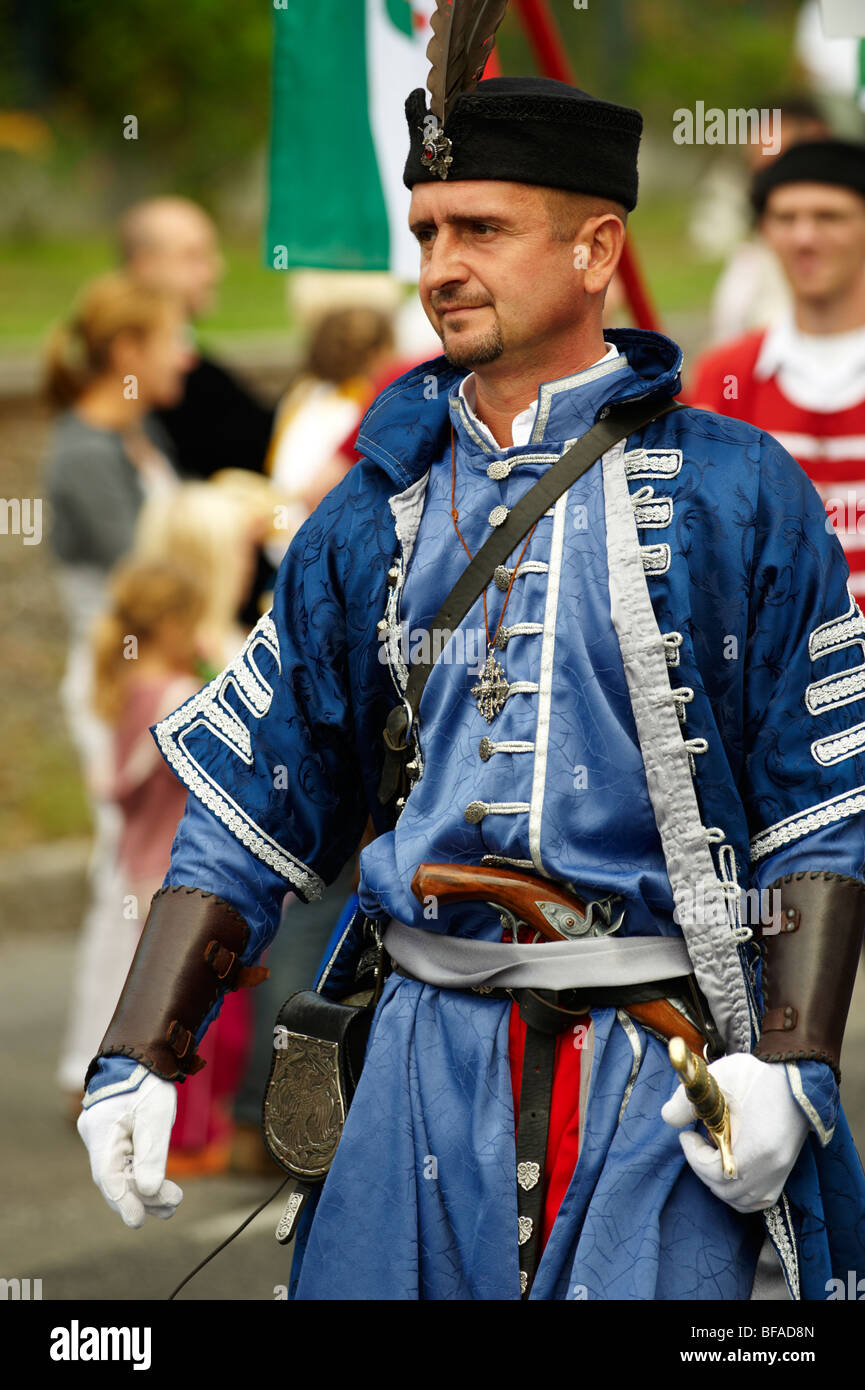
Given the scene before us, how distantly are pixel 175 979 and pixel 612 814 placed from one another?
1.99ft

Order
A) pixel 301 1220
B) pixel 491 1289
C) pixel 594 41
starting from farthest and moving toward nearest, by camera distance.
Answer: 1. pixel 594 41
2. pixel 301 1220
3. pixel 491 1289

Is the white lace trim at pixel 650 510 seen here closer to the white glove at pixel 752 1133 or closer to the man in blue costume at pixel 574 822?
the man in blue costume at pixel 574 822

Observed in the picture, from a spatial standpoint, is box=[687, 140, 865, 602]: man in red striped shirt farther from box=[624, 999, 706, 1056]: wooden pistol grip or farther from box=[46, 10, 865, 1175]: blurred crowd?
box=[624, 999, 706, 1056]: wooden pistol grip

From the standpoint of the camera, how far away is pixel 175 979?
2.77 m

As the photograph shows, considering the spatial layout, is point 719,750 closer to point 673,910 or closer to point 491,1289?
point 673,910

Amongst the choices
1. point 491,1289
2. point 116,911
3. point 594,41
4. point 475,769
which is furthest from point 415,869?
point 594,41

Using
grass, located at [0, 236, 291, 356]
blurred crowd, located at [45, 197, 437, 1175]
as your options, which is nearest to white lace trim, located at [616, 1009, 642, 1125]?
blurred crowd, located at [45, 197, 437, 1175]

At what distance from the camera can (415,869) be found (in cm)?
276

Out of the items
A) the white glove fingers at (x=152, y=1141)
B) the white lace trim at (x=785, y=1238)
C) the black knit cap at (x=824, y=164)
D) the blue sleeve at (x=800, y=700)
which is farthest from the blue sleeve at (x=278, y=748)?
the black knit cap at (x=824, y=164)

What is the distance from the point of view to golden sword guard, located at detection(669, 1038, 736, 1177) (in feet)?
7.77

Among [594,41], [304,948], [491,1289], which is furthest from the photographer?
A: [594,41]

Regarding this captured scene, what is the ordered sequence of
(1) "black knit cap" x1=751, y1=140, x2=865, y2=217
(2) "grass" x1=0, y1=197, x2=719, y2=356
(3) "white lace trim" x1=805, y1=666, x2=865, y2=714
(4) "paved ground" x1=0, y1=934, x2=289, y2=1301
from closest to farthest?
1. (3) "white lace trim" x1=805, y1=666, x2=865, y2=714
2. (4) "paved ground" x1=0, y1=934, x2=289, y2=1301
3. (1) "black knit cap" x1=751, y1=140, x2=865, y2=217
4. (2) "grass" x1=0, y1=197, x2=719, y2=356

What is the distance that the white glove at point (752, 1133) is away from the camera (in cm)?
252

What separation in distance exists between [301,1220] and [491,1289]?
0.36 meters
